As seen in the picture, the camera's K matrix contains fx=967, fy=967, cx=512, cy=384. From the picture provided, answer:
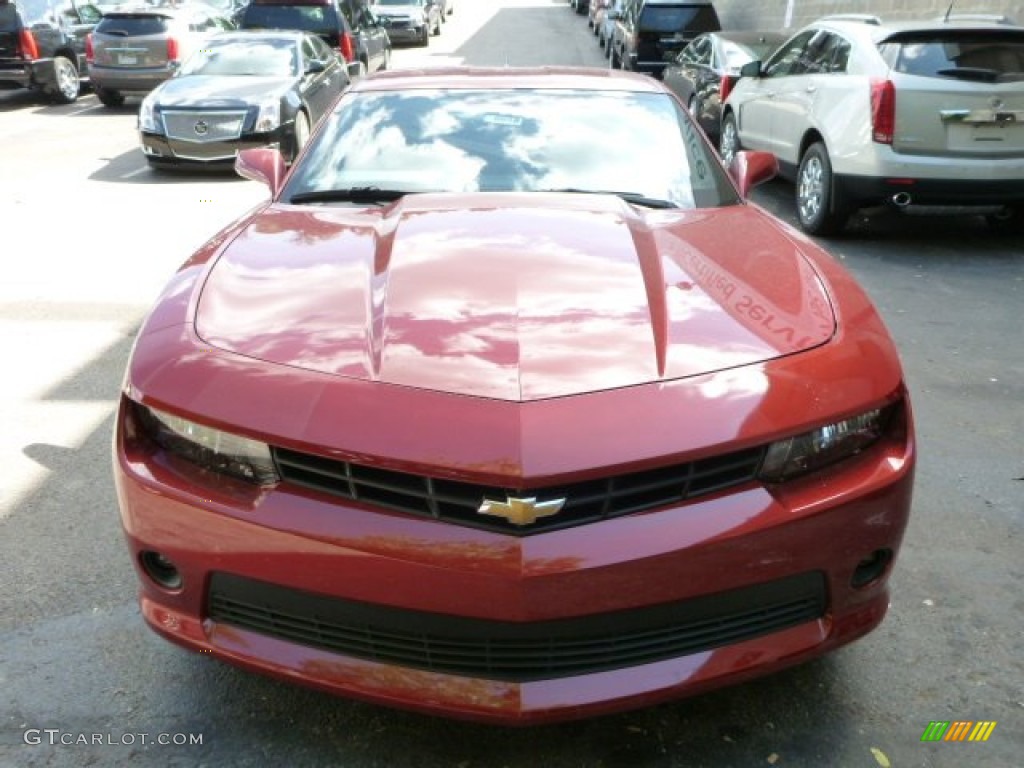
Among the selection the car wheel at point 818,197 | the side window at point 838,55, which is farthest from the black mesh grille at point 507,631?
the side window at point 838,55

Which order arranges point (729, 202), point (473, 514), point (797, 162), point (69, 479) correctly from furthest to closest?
point (797, 162) < point (69, 479) < point (729, 202) < point (473, 514)

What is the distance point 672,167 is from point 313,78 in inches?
344

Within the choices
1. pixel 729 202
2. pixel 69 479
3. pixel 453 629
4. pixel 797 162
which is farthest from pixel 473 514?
pixel 797 162

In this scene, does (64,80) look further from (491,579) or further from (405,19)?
(491,579)

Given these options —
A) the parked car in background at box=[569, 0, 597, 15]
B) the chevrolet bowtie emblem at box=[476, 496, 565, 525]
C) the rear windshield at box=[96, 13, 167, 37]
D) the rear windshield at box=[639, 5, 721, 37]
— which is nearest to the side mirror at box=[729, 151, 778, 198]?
the chevrolet bowtie emblem at box=[476, 496, 565, 525]

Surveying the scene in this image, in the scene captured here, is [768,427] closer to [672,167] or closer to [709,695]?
[709,695]

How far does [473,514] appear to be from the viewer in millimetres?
2006

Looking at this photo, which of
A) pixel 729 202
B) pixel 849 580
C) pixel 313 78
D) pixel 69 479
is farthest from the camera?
pixel 313 78

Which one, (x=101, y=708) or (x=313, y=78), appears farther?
(x=313, y=78)

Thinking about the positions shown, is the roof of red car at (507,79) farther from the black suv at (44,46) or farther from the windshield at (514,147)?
the black suv at (44,46)

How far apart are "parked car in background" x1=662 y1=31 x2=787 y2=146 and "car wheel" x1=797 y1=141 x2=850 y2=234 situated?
302 cm

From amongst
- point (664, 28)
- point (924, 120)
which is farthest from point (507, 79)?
point (664, 28)

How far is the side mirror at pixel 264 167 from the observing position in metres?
3.96

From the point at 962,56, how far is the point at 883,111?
737mm
